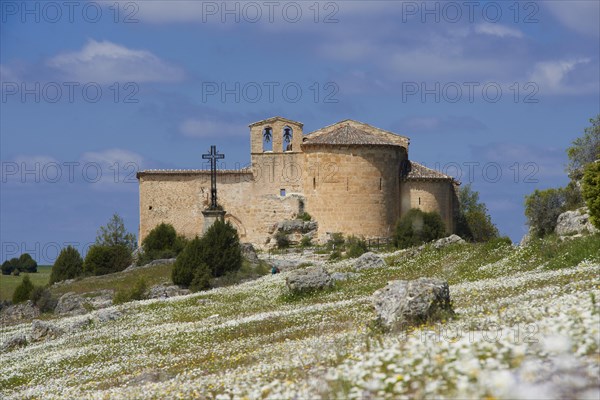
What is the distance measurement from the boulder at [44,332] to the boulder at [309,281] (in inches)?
318

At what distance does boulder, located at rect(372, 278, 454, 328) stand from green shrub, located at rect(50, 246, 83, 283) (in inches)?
1688

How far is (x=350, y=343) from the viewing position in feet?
42.1

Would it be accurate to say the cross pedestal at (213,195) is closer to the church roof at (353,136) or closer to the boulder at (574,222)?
the church roof at (353,136)

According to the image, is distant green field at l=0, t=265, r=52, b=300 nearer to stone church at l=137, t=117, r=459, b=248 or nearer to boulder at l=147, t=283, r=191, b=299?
Result: stone church at l=137, t=117, r=459, b=248

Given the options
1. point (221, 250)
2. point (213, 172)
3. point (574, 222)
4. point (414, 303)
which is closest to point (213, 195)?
point (213, 172)

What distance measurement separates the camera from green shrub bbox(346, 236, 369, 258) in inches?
1842

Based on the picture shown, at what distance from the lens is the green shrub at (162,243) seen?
55.8m

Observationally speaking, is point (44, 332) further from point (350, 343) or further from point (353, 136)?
point (353, 136)

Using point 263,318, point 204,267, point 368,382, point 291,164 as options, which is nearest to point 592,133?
point 291,164

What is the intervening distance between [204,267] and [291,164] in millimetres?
21152

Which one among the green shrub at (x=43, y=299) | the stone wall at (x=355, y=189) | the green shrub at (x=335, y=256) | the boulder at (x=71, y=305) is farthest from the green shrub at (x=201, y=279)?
the stone wall at (x=355, y=189)

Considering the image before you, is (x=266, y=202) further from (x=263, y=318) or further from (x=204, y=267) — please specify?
(x=263, y=318)

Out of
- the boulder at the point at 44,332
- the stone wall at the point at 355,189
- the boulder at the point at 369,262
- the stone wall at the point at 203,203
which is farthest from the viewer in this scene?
the stone wall at the point at 203,203

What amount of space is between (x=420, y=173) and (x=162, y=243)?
18687 mm
